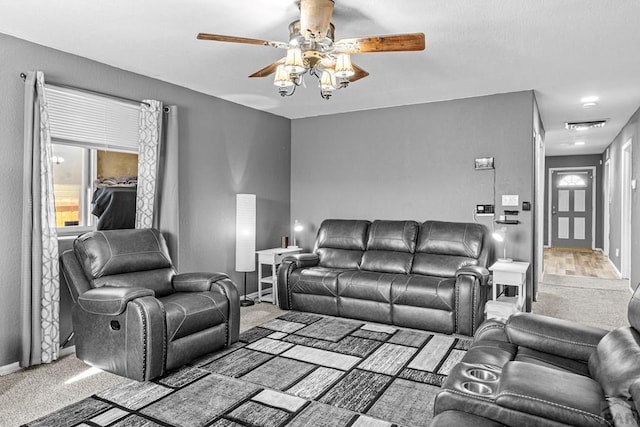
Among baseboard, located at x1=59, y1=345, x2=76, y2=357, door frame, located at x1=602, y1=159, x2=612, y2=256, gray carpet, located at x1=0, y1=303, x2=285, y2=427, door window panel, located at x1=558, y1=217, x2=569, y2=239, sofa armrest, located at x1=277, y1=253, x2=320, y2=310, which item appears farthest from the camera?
door window panel, located at x1=558, y1=217, x2=569, y2=239

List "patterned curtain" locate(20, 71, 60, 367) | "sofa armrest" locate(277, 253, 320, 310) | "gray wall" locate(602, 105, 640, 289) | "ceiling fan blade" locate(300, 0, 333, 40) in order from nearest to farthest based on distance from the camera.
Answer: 1. "ceiling fan blade" locate(300, 0, 333, 40)
2. "patterned curtain" locate(20, 71, 60, 367)
3. "sofa armrest" locate(277, 253, 320, 310)
4. "gray wall" locate(602, 105, 640, 289)

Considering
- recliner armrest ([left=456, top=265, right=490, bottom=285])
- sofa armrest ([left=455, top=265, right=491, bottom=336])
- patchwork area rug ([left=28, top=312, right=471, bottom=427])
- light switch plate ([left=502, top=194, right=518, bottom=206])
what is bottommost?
patchwork area rug ([left=28, top=312, right=471, bottom=427])

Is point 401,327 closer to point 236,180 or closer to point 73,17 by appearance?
point 236,180

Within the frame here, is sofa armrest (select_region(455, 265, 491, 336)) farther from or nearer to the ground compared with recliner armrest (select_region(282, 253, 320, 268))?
nearer to the ground

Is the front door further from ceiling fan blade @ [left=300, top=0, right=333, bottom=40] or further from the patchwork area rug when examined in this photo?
ceiling fan blade @ [left=300, top=0, right=333, bottom=40]

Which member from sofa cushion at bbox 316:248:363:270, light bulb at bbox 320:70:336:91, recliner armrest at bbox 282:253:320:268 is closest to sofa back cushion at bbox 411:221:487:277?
sofa cushion at bbox 316:248:363:270

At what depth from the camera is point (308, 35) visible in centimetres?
255

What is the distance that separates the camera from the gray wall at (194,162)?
10.5ft

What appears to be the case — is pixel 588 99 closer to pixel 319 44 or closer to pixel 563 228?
pixel 319 44

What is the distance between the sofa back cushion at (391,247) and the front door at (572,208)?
7811mm

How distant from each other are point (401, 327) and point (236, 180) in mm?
2615

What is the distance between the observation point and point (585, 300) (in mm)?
5504

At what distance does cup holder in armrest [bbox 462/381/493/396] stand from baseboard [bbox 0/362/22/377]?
321 centimetres

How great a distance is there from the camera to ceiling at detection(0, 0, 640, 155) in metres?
2.71
